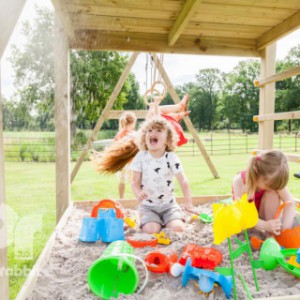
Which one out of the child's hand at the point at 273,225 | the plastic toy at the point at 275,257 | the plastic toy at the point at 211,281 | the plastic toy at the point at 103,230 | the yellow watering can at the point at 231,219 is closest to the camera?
the yellow watering can at the point at 231,219

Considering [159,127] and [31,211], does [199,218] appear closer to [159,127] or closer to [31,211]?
[159,127]

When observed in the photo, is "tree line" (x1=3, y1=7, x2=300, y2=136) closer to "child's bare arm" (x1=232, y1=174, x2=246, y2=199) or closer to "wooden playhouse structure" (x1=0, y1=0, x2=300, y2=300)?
"wooden playhouse structure" (x1=0, y1=0, x2=300, y2=300)

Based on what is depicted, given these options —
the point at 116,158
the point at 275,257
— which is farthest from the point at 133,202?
the point at 275,257

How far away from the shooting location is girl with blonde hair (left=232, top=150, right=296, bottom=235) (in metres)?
1.43

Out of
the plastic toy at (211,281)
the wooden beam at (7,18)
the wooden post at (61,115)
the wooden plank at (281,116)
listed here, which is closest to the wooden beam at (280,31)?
the wooden plank at (281,116)

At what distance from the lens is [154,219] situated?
5.88ft

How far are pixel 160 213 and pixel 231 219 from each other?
40.4 inches

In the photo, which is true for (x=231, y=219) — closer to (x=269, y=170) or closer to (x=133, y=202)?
(x=269, y=170)

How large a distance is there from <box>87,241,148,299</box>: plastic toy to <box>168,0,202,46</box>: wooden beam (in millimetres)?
1344

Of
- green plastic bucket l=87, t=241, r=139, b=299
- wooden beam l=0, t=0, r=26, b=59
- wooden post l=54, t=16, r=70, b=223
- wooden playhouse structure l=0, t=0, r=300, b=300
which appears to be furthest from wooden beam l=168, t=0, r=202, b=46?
green plastic bucket l=87, t=241, r=139, b=299

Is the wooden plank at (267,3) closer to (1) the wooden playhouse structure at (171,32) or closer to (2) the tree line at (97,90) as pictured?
(1) the wooden playhouse structure at (171,32)

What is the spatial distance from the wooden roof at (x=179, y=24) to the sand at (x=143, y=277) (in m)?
1.24

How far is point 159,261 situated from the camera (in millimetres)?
1238

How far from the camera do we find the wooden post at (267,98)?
250cm
